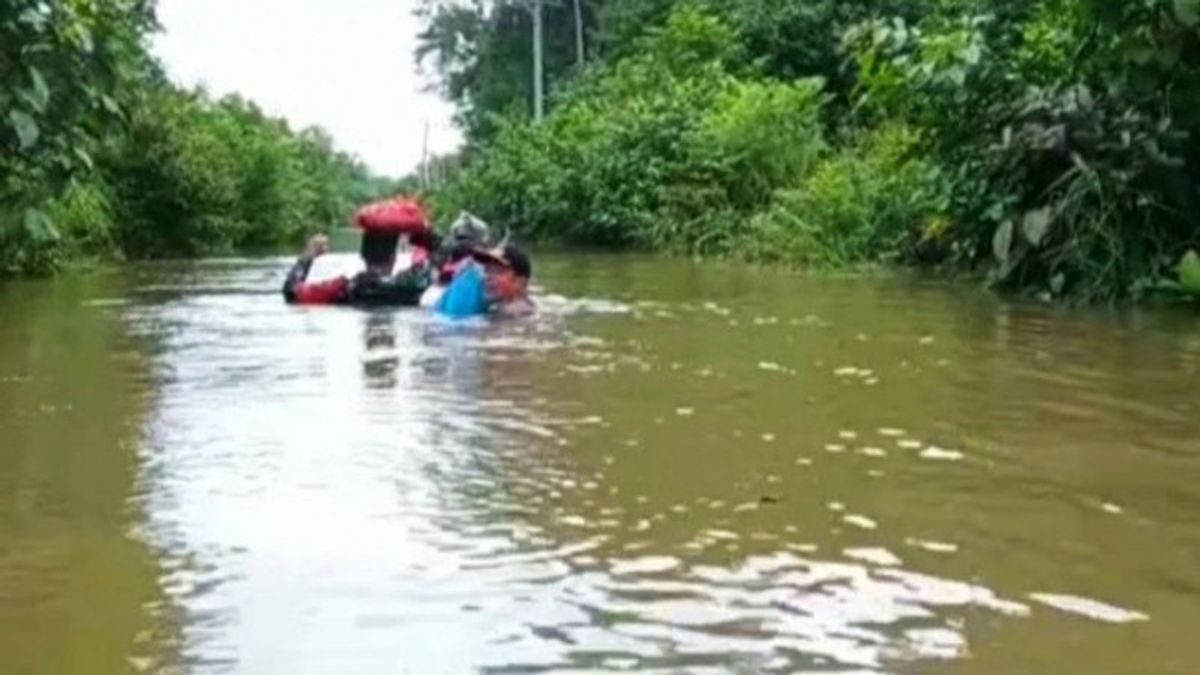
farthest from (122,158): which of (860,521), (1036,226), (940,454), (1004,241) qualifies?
(860,521)

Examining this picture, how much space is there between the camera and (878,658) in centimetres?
350

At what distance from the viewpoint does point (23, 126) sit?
622cm

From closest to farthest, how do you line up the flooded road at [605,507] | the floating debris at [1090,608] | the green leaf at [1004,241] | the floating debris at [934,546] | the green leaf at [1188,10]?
the flooded road at [605,507] → the floating debris at [1090,608] → the floating debris at [934,546] → the green leaf at [1188,10] → the green leaf at [1004,241]

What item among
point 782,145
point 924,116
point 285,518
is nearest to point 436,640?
point 285,518

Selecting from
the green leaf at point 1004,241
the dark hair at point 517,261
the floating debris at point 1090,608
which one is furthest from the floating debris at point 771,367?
the green leaf at point 1004,241

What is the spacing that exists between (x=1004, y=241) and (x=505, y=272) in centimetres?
432

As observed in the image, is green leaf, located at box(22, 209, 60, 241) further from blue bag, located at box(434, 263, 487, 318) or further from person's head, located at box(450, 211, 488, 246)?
person's head, located at box(450, 211, 488, 246)

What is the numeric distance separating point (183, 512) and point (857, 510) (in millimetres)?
2030

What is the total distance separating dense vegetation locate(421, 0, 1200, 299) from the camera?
13.0m

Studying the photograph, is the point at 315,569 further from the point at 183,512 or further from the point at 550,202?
the point at 550,202

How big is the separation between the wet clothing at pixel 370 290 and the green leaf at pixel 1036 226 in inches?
194

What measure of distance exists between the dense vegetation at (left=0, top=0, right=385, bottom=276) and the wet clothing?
207 cm

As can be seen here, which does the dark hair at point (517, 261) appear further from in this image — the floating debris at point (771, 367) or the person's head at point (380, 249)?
the floating debris at point (771, 367)

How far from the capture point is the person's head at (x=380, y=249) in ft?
46.3
